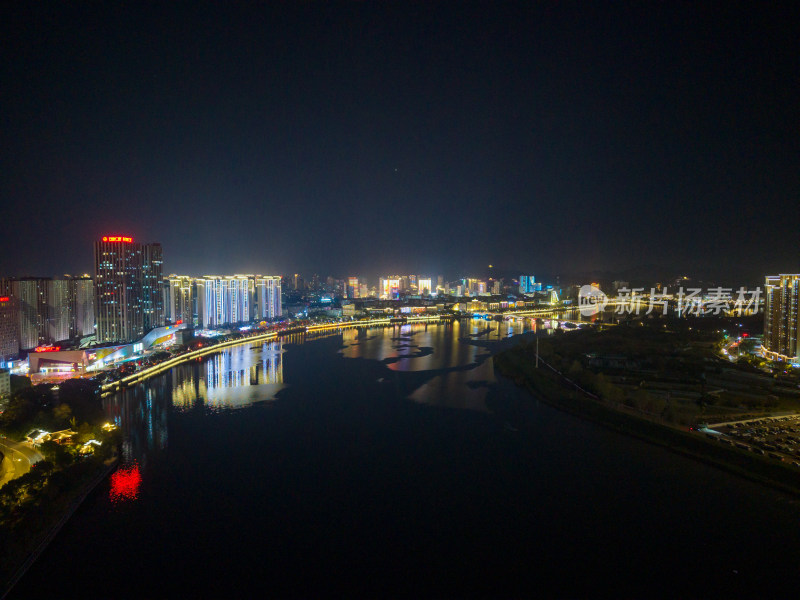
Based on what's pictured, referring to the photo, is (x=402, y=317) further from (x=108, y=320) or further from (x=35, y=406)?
(x=35, y=406)

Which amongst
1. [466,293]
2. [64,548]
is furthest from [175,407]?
[466,293]

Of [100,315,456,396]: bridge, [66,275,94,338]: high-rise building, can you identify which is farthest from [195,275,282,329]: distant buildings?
[66,275,94,338]: high-rise building

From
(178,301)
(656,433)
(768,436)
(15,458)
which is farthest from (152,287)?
(768,436)

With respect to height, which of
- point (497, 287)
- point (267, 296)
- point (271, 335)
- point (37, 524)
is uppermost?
point (497, 287)

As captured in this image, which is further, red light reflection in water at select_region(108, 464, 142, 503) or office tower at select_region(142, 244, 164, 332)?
office tower at select_region(142, 244, 164, 332)

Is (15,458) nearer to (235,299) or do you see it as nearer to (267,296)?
(235,299)

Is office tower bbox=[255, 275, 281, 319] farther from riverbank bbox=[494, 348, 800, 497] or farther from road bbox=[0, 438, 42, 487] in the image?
road bbox=[0, 438, 42, 487]

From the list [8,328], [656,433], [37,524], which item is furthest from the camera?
[8,328]
